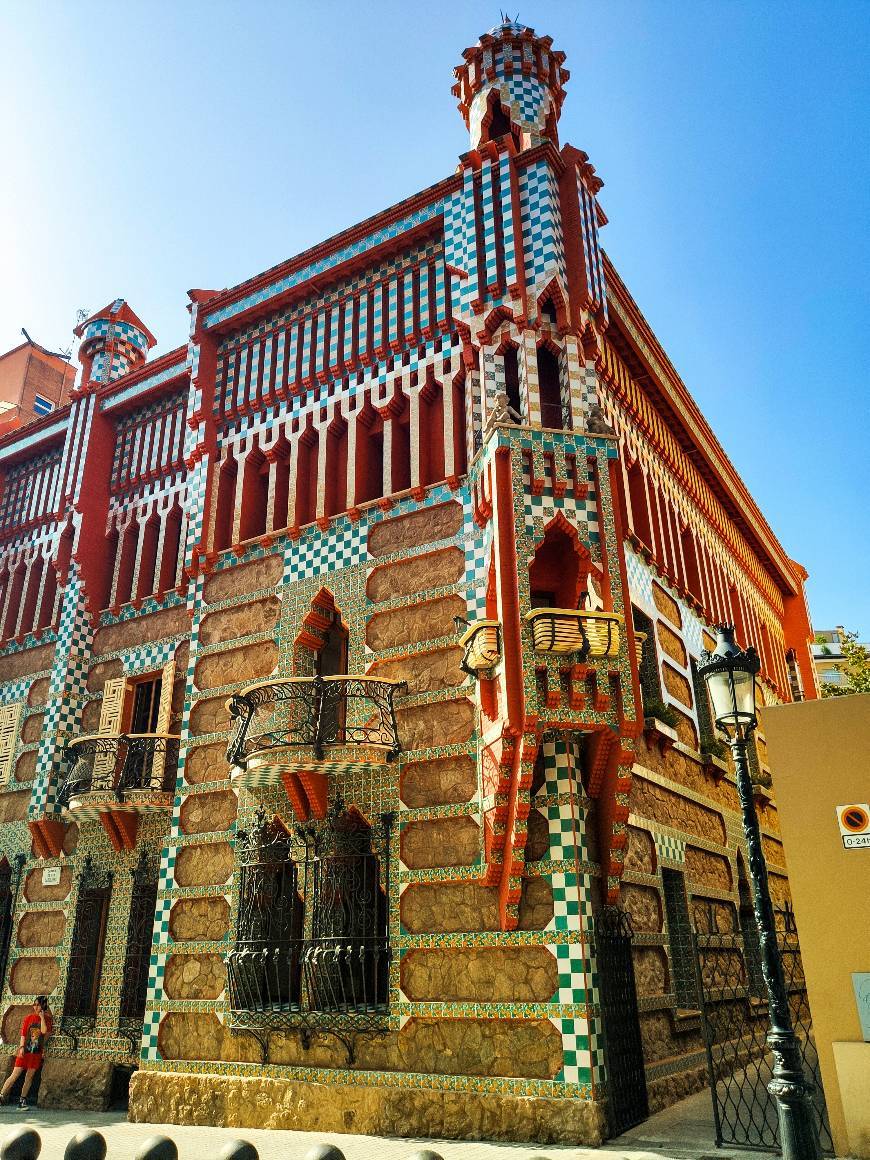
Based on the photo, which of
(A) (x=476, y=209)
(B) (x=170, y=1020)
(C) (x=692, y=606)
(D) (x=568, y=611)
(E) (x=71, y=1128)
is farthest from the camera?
(C) (x=692, y=606)

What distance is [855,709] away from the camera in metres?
7.48

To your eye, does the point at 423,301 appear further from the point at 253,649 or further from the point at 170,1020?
the point at 170,1020

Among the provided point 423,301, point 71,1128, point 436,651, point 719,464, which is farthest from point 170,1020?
point 719,464

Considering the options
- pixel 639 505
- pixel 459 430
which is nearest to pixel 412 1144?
pixel 459 430

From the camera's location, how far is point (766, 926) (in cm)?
611

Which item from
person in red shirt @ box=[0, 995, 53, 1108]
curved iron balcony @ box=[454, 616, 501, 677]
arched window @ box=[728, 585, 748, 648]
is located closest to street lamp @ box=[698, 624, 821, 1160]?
curved iron balcony @ box=[454, 616, 501, 677]

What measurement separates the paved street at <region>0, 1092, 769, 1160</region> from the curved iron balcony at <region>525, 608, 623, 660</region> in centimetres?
418

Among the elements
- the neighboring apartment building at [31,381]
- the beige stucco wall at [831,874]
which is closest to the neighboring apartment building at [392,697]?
the beige stucco wall at [831,874]

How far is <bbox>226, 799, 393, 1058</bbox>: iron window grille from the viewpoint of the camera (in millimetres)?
9484

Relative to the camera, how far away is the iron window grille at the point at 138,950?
1166 cm

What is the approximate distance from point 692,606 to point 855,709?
725 cm

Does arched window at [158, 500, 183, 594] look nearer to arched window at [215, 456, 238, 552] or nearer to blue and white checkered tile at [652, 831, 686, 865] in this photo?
arched window at [215, 456, 238, 552]

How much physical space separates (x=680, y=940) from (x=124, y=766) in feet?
25.2

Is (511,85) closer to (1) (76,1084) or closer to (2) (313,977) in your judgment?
(2) (313,977)
